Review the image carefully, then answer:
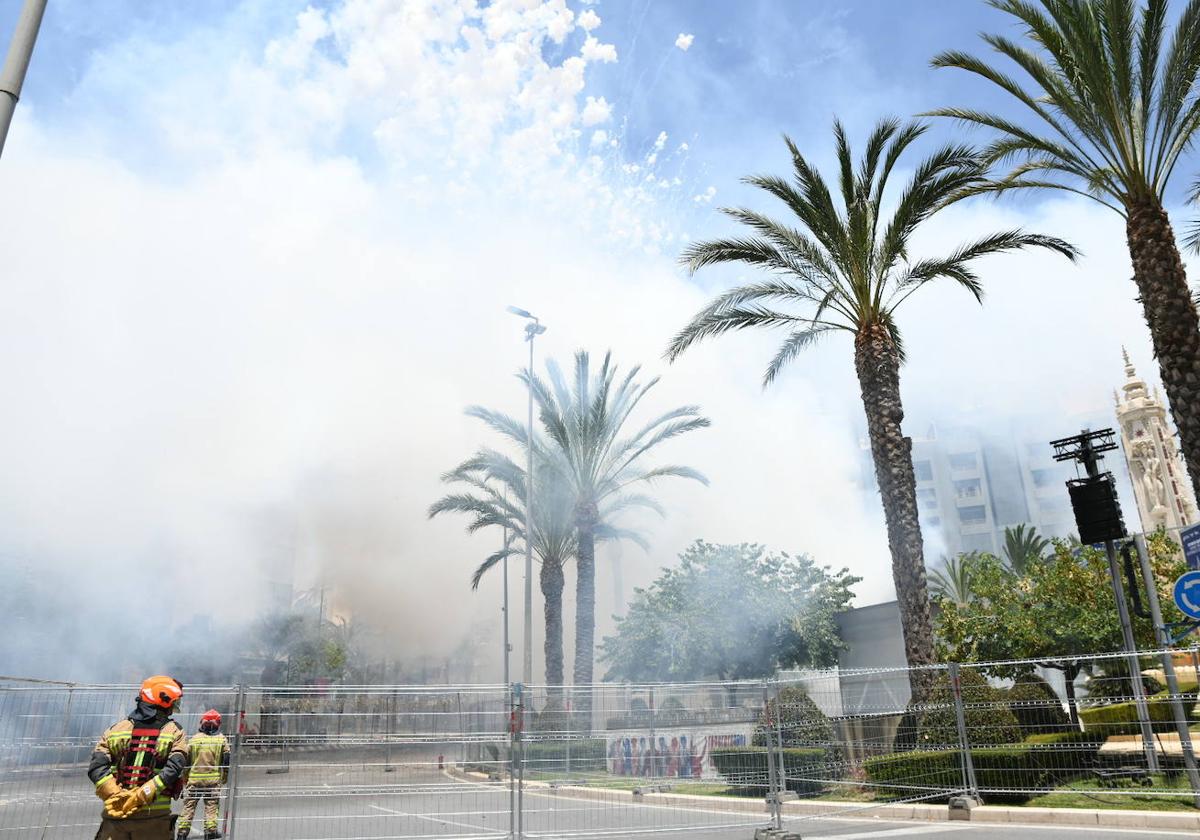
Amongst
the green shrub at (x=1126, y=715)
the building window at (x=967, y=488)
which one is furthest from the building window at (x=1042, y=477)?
the green shrub at (x=1126, y=715)

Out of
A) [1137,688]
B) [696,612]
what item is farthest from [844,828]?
[696,612]

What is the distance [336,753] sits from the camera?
325 inches

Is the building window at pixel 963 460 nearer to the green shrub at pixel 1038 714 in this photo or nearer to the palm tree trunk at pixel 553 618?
the palm tree trunk at pixel 553 618

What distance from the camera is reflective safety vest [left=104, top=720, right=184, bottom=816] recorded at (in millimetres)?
4816

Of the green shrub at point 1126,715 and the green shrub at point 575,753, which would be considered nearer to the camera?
the green shrub at point 575,753

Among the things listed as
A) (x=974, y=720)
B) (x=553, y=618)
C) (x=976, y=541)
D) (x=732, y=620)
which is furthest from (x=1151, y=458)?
(x=974, y=720)

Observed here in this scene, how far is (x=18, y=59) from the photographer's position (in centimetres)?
607

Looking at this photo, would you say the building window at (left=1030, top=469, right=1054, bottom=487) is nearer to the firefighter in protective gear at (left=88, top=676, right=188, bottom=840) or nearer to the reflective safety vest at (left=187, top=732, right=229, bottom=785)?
the reflective safety vest at (left=187, top=732, right=229, bottom=785)

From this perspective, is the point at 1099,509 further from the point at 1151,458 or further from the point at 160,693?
the point at 1151,458

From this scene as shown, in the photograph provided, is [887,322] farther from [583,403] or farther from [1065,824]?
[583,403]

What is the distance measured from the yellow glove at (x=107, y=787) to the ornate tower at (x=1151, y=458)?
226ft

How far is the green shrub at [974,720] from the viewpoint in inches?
423

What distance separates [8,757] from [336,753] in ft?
11.7

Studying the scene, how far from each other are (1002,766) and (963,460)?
86.5 metres
